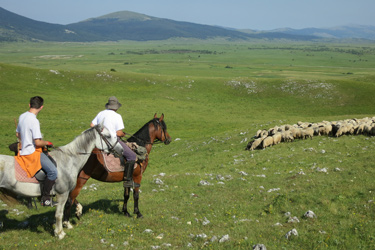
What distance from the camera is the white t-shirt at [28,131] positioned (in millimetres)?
9836

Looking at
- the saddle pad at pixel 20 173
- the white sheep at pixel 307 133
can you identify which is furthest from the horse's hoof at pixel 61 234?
the white sheep at pixel 307 133

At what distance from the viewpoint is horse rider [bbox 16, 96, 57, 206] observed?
989cm

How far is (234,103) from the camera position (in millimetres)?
68750

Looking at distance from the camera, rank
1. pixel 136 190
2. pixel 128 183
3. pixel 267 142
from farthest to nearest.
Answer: pixel 267 142 < pixel 136 190 < pixel 128 183

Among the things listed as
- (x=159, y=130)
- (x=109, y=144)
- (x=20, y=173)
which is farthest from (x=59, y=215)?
(x=159, y=130)

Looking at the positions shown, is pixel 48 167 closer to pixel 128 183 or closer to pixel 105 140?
Result: pixel 105 140

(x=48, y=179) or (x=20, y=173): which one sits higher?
(x=20, y=173)

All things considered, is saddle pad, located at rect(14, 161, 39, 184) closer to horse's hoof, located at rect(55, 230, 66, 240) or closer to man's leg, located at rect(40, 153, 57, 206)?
man's leg, located at rect(40, 153, 57, 206)

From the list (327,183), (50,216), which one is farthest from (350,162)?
(50,216)

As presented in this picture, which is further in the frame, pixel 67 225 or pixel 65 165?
pixel 67 225

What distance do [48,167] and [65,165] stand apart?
2.45ft

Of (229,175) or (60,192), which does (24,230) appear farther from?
(229,175)

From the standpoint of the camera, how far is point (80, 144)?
11383 mm

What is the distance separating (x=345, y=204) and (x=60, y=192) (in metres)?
11.1
